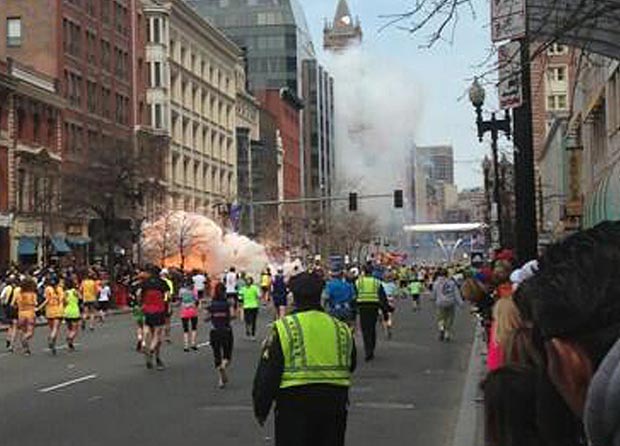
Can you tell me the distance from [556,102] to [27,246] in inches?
1847

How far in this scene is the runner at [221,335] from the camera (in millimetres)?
17375

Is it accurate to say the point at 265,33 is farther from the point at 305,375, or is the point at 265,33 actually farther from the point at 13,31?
the point at 305,375

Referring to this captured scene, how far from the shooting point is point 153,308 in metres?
20.5

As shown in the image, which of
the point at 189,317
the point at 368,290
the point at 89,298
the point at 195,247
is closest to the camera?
the point at 368,290

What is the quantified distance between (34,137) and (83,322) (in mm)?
29522

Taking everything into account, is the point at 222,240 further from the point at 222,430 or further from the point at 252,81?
the point at 252,81

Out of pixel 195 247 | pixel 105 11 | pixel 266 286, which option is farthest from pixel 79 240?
pixel 266 286

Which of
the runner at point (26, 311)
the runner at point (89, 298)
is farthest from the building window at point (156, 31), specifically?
the runner at point (26, 311)

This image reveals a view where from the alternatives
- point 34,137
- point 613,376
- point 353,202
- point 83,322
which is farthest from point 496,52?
point 34,137

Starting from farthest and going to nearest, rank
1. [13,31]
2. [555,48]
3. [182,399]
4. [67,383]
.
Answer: [13,31]
[67,383]
[182,399]
[555,48]

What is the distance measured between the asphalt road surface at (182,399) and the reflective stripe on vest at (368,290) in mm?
1227

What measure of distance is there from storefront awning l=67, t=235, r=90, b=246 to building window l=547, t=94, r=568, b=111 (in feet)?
121

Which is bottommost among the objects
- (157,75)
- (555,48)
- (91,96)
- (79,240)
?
(79,240)

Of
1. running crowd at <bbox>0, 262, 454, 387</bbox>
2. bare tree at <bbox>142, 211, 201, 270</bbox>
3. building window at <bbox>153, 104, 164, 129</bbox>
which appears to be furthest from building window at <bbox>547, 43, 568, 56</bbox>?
building window at <bbox>153, 104, 164, 129</bbox>
